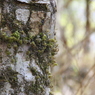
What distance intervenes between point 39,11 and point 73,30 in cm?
804

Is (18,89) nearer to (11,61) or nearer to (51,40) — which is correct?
(11,61)

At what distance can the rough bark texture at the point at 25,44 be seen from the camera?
828 mm

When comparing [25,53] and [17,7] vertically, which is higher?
[17,7]

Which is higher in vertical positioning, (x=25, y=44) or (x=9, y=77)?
(x=25, y=44)

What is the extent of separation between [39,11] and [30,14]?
0.12ft

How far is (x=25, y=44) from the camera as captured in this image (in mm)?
856

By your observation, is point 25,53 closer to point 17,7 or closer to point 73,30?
point 17,7

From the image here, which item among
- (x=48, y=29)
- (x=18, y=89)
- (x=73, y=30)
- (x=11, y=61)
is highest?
(x=48, y=29)

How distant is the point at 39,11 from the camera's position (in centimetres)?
86

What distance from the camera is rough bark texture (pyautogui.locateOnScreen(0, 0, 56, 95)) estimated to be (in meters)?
0.83

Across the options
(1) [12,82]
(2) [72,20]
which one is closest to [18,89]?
(1) [12,82]

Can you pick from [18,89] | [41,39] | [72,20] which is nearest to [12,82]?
[18,89]

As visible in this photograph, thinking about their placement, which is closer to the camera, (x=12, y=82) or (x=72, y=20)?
(x=12, y=82)

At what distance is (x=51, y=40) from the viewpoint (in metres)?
0.91
